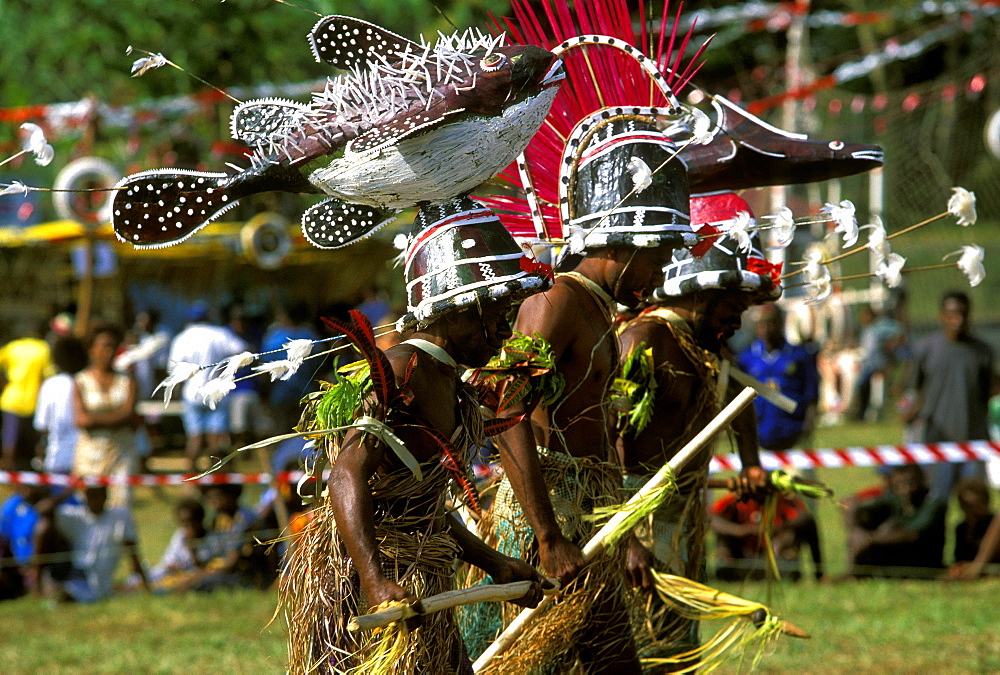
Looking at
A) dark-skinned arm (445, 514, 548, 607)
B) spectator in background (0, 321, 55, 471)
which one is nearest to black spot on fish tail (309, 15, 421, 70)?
dark-skinned arm (445, 514, 548, 607)

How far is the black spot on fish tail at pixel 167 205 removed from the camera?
9.91 ft

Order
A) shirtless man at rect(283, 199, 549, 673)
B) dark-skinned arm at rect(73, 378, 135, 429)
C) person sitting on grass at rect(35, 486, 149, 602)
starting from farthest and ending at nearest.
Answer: dark-skinned arm at rect(73, 378, 135, 429) < person sitting on grass at rect(35, 486, 149, 602) < shirtless man at rect(283, 199, 549, 673)

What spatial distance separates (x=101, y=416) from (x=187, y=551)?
110cm

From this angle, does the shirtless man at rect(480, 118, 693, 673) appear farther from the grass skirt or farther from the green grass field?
the green grass field

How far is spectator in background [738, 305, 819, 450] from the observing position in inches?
330

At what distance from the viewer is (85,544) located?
7.48m

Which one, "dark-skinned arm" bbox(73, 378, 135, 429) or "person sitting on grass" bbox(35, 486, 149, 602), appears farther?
"dark-skinned arm" bbox(73, 378, 135, 429)

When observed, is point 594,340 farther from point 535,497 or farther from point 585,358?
point 535,497

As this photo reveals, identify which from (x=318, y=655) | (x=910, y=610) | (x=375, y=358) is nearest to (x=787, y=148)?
(x=375, y=358)

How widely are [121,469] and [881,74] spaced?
1780 centimetres

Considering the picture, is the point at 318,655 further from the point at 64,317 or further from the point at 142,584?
the point at 64,317

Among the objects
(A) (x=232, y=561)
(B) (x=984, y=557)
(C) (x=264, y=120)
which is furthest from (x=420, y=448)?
(B) (x=984, y=557)

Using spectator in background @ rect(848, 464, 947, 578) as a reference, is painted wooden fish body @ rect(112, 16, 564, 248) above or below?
above

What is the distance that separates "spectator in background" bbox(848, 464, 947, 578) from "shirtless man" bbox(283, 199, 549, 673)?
5.04m
